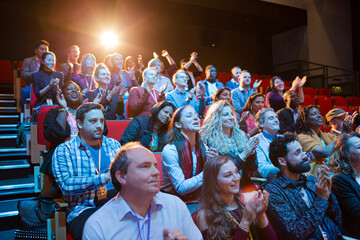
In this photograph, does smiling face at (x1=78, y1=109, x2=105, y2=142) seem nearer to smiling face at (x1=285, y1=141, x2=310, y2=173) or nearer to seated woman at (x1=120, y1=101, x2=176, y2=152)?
seated woman at (x1=120, y1=101, x2=176, y2=152)

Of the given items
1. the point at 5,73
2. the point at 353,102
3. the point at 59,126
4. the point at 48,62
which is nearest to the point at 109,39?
the point at 5,73

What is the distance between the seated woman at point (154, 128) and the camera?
2.26m

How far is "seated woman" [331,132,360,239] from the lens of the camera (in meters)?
1.61

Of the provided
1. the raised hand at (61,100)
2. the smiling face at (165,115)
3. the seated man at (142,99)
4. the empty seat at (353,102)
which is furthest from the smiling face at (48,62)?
the empty seat at (353,102)

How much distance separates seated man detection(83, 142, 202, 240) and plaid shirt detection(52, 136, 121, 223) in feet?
1.40

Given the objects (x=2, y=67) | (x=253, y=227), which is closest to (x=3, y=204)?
(x=253, y=227)

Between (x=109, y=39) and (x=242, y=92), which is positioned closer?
(x=242, y=92)

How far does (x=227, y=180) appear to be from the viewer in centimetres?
129

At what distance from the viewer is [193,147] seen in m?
1.88

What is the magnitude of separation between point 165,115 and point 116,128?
55cm

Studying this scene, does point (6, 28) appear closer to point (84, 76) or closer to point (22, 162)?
point (84, 76)

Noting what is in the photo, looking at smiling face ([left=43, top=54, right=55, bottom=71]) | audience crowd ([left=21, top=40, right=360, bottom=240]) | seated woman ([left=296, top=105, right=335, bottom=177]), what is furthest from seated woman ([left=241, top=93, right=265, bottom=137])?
smiling face ([left=43, top=54, right=55, bottom=71])

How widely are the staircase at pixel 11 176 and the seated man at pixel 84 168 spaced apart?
67cm

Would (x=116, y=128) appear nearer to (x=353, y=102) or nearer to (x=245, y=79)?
(x=245, y=79)
